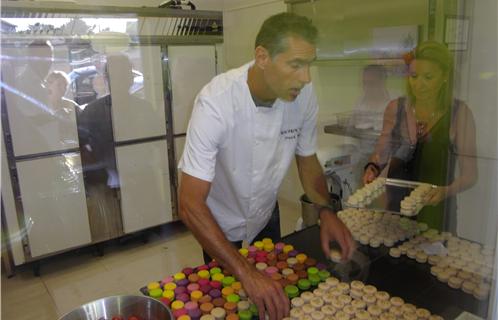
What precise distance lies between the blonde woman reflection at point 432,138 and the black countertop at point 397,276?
196 millimetres

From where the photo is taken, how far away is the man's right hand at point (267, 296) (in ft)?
2.24

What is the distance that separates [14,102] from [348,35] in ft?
4.67

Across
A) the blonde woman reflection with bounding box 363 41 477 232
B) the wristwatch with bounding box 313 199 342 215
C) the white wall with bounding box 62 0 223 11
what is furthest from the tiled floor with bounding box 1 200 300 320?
the white wall with bounding box 62 0 223 11

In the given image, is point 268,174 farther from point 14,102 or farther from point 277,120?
point 14,102

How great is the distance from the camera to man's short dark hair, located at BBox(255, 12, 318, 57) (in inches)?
33.3

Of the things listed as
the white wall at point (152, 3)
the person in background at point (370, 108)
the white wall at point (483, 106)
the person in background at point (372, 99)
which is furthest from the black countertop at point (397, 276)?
the white wall at point (152, 3)

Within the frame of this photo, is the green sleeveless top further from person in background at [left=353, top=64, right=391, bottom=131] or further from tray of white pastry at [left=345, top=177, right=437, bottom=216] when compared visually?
person in background at [left=353, top=64, right=391, bottom=131]

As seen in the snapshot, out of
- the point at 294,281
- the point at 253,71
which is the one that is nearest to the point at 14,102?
the point at 253,71

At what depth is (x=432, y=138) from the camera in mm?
1137

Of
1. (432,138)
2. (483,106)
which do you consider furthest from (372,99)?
(483,106)

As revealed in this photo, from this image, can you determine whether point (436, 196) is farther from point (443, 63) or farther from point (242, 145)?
point (242, 145)

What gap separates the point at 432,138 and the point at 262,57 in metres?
0.56

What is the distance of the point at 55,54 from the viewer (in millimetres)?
1635

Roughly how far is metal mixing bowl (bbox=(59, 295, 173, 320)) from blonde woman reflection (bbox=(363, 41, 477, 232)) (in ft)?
2.00
